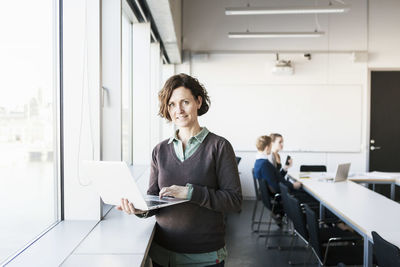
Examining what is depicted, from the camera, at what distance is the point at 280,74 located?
7.17m

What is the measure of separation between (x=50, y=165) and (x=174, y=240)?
35.6 inches

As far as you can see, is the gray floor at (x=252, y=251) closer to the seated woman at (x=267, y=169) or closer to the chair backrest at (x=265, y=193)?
the chair backrest at (x=265, y=193)

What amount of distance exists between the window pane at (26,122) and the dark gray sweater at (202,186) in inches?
26.3

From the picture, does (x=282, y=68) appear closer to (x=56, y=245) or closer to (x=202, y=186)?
(x=202, y=186)

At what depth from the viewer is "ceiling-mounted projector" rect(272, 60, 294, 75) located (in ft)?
22.7

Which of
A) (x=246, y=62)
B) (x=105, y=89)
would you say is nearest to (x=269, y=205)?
(x=105, y=89)

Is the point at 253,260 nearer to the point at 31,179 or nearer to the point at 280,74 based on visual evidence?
the point at 31,179

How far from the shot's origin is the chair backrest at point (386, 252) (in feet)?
6.42

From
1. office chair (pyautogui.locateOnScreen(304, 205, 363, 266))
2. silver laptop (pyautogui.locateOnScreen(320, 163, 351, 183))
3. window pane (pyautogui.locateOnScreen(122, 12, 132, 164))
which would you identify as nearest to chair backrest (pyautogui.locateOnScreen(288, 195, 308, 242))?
office chair (pyautogui.locateOnScreen(304, 205, 363, 266))

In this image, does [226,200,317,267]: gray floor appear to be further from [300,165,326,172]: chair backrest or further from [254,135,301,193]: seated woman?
[300,165,326,172]: chair backrest

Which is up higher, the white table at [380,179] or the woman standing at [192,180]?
the woman standing at [192,180]

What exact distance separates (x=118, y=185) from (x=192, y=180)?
13.2 inches

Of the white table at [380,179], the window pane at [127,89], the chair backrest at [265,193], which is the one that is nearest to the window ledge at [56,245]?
the window pane at [127,89]

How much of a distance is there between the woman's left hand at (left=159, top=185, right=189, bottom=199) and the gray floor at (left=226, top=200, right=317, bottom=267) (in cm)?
254
